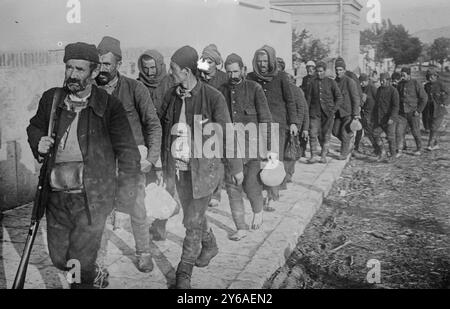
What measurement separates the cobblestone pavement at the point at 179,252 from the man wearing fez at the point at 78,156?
0.82 m

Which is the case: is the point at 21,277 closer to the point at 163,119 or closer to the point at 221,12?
the point at 163,119

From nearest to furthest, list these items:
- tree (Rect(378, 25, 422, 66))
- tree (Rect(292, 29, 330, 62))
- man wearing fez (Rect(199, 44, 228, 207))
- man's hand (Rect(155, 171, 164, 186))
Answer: man's hand (Rect(155, 171, 164, 186)) < man wearing fez (Rect(199, 44, 228, 207)) < tree (Rect(292, 29, 330, 62)) < tree (Rect(378, 25, 422, 66))

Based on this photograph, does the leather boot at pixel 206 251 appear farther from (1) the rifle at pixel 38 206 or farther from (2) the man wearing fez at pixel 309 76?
(2) the man wearing fez at pixel 309 76

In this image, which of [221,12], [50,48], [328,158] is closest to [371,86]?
[328,158]

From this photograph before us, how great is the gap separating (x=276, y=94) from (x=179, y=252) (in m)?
2.51

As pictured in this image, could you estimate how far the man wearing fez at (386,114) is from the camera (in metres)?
11.0

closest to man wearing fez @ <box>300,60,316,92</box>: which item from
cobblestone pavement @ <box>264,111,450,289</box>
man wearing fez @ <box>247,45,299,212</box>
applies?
cobblestone pavement @ <box>264,111,450,289</box>

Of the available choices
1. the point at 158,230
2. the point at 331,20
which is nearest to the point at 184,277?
the point at 158,230

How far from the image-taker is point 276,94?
689cm

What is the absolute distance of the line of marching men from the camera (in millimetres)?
3621

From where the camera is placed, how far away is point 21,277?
3.51 meters

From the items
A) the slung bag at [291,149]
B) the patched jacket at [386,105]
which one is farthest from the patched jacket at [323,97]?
the slung bag at [291,149]

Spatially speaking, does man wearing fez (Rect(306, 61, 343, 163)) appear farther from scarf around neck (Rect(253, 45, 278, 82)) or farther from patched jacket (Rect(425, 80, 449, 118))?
scarf around neck (Rect(253, 45, 278, 82))

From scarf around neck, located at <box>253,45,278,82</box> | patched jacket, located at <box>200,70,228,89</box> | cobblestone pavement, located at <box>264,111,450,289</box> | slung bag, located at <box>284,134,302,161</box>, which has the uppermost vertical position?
scarf around neck, located at <box>253,45,278,82</box>
